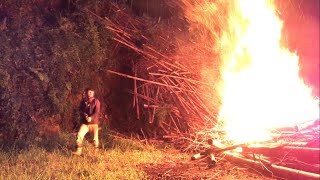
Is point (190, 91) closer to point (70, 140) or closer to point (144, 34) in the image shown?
point (144, 34)

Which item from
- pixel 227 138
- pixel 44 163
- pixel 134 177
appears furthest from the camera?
pixel 227 138

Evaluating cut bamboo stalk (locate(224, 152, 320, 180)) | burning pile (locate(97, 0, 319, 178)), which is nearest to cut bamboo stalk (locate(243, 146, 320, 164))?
cut bamboo stalk (locate(224, 152, 320, 180))

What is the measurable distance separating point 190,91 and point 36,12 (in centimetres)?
536

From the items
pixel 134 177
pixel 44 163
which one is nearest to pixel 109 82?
pixel 44 163

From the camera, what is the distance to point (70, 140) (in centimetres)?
1075

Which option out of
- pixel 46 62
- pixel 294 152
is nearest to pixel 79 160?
pixel 46 62

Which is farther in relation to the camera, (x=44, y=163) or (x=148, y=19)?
(x=148, y=19)

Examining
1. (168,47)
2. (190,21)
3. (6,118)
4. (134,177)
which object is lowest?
(134,177)

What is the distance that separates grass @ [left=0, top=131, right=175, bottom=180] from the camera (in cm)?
745

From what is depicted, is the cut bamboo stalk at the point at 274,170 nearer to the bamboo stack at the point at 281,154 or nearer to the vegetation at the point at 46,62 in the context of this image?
the bamboo stack at the point at 281,154

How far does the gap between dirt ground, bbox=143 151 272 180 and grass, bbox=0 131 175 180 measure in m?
0.33

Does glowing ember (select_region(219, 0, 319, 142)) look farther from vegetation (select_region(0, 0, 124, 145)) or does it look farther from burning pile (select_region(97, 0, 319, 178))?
vegetation (select_region(0, 0, 124, 145))

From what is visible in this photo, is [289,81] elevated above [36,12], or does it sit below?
below

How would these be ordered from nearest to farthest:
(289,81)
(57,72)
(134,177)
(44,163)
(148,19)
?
(134,177), (44,163), (289,81), (57,72), (148,19)
